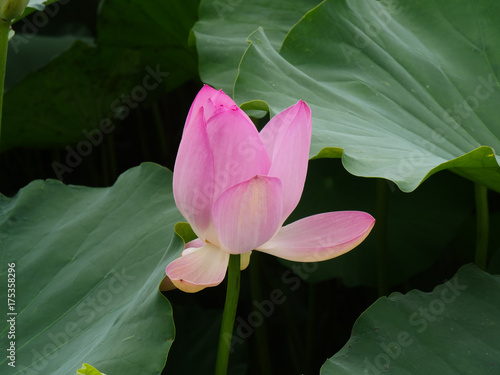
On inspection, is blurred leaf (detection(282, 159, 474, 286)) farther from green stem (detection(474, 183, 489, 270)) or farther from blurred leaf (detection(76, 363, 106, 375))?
blurred leaf (detection(76, 363, 106, 375))

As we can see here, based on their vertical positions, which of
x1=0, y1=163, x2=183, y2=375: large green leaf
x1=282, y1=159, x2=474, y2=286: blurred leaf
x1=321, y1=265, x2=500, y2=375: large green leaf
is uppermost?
x1=0, y1=163, x2=183, y2=375: large green leaf

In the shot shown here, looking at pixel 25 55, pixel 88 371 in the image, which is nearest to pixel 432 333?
pixel 88 371

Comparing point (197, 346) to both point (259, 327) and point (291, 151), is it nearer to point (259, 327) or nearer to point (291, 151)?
point (259, 327)

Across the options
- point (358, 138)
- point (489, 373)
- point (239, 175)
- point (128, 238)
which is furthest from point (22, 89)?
point (489, 373)

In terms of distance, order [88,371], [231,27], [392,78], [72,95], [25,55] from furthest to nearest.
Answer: [25,55] < [72,95] < [231,27] < [392,78] < [88,371]

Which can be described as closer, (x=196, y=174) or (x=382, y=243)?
(x=196, y=174)

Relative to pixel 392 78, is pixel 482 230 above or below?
below

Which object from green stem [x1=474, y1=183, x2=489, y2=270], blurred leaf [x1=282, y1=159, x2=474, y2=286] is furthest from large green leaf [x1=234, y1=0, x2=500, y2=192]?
blurred leaf [x1=282, y1=159, x2=474, y2=286]
